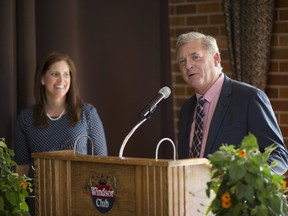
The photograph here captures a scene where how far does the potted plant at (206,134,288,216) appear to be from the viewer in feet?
7.68

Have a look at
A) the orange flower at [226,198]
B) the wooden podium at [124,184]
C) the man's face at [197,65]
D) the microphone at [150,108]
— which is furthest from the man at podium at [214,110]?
the orange flower at [226,198]

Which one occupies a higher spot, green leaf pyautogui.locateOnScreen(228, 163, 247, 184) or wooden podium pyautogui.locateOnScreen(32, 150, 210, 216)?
green leaf pyautogui.locateOnScreen(228, 163, 247, 184)

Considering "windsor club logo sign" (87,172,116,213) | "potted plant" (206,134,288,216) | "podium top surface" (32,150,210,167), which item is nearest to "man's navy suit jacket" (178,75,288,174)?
"podium top surface" (32,150,210,167)

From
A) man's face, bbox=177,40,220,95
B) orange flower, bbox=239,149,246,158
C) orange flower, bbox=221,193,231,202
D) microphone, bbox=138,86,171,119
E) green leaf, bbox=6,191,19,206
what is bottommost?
green leaf, bbox=6,191,19,206

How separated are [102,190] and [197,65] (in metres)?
0.91

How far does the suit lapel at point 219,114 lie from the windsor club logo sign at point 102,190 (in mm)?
660

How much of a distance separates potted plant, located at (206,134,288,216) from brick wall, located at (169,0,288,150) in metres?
1.99

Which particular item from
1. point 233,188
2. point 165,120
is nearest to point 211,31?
point 165,120

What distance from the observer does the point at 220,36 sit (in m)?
4.55

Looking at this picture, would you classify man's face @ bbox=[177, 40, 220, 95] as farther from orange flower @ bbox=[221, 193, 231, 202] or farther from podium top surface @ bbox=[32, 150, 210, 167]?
orange flower @ bbox=[221, 193, 231, 202]

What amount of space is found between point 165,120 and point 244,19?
843 millimetres

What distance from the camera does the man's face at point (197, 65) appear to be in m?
3.42

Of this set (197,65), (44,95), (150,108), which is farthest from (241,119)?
(44,95)

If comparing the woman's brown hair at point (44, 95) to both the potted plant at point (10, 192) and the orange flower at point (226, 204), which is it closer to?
the potted plant at point (10, 192)
